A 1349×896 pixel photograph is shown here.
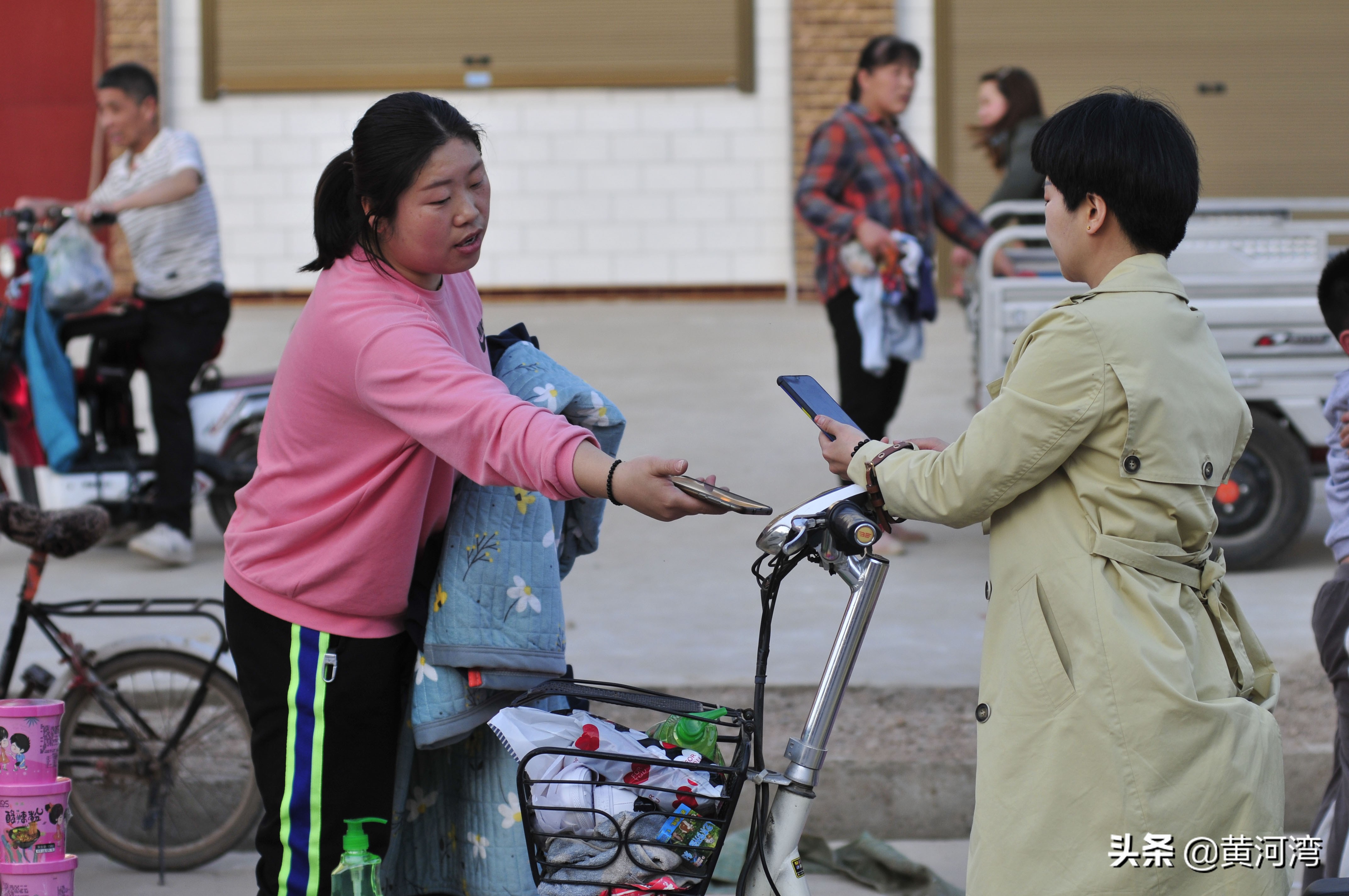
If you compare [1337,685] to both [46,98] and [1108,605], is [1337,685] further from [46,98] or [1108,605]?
[46,98]

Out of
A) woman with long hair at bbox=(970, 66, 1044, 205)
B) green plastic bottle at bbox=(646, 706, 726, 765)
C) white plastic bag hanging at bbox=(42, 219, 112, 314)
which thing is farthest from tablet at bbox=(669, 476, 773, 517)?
woman with long hair at bbox=(970, 66, 1044, 205)

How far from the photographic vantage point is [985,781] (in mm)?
2287

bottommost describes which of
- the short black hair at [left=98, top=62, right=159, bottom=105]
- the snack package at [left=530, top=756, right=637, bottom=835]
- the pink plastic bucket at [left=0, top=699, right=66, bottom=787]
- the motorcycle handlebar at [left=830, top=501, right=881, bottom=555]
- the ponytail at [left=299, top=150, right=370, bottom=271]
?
the pink plastic bucket at [left=0, top=699, right=66, bottom=787]

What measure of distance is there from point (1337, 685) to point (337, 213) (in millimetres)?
2297

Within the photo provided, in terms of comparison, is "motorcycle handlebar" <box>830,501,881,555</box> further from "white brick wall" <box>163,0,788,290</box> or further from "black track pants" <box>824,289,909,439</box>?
"white brick wall" <box>163,0,788,290</box>

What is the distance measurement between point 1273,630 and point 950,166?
8121mm

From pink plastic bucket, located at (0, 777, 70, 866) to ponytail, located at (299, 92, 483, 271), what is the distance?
55.4 inches

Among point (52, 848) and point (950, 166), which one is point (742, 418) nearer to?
point (950, 166)

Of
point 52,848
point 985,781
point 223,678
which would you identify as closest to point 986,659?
point 985,781

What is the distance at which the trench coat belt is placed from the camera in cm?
220

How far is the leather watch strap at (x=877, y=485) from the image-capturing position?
7.53 ft

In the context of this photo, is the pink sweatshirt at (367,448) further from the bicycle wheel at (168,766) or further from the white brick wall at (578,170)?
the white brick wall at (578,170)

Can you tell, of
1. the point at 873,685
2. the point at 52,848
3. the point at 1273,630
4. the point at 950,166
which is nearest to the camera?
the point at 52,848

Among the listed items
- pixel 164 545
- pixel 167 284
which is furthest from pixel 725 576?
pixel 167 284
